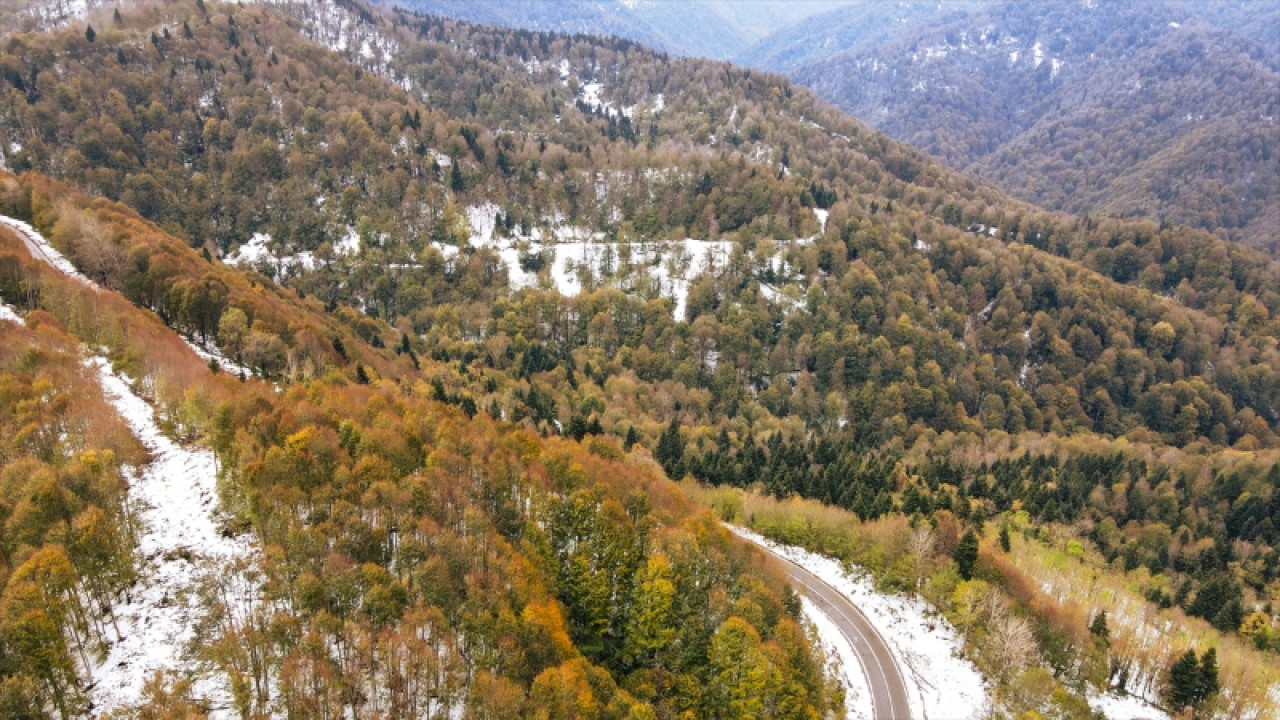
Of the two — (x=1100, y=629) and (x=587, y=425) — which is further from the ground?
(x=587, y=425)

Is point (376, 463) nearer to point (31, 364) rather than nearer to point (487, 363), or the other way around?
point (31, 364)

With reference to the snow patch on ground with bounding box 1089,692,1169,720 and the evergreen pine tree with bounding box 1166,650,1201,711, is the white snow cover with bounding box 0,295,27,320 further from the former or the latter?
the evergreen pine tree with bounding box 1166,650,1201,711

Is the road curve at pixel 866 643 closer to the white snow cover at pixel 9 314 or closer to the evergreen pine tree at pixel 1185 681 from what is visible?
the evergreen pine tree at pixel 1185 681

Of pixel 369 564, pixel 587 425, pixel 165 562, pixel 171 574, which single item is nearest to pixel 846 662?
pixel 369 564

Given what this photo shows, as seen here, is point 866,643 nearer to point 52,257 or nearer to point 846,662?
point 846,662

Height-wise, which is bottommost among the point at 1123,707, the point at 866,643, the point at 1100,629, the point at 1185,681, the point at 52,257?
the point at 1123,707

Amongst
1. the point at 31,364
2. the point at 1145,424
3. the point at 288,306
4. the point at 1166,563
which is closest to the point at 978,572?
the point at 1166,563

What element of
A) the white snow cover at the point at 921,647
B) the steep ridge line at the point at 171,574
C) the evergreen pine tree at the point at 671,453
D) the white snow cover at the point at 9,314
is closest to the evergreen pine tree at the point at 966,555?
the white snow cover at the point at 921,647
